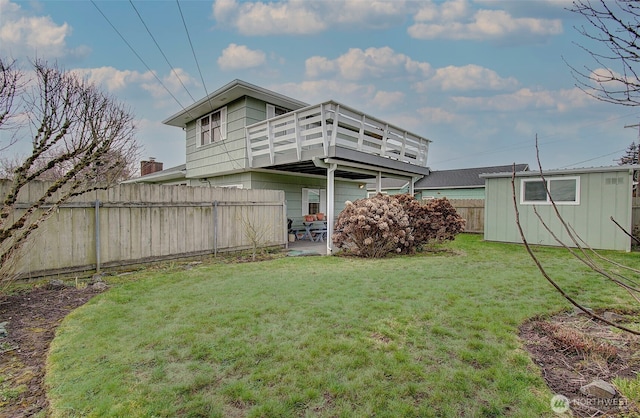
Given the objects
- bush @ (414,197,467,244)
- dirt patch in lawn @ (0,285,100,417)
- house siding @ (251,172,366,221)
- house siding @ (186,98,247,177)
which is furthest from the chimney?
bush @ (414,197,467,244)

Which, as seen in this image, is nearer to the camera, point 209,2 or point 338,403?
point 338,403

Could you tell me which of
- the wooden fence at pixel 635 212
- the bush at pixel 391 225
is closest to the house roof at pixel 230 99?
the bush at pixel 391 225

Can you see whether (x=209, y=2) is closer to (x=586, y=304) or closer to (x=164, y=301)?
(x=164, y=301)

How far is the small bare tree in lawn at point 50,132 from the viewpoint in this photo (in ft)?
15.9

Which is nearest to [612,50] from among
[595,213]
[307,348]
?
[307,348]

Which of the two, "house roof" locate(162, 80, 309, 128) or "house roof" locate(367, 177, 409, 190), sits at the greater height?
"house roof" locate(162, 80, 309, 128)

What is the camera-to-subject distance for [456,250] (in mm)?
9703

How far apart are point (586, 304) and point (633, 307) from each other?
0.56m

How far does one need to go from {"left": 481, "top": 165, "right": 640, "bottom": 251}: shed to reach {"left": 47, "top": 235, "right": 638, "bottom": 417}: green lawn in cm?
540

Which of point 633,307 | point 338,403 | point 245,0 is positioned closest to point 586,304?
point 633,307

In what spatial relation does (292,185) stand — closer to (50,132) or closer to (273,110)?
(273,110)

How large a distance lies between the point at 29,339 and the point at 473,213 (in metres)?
15.6

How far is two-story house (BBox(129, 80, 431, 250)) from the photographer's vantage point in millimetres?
8969

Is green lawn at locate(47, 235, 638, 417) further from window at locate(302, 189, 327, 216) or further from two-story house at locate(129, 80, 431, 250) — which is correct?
window at locate(302, 189, 327, 216)
